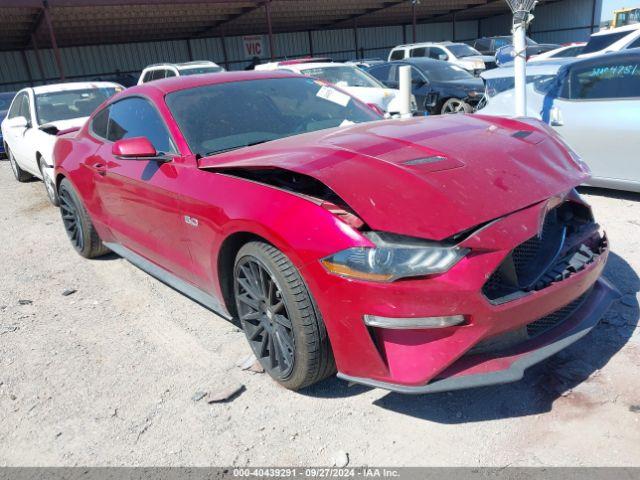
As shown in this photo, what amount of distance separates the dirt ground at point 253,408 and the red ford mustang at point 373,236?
0.98ft

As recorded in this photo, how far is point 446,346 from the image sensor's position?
215 centimetres

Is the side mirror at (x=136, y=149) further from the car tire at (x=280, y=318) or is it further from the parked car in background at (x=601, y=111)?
the parked car in background at (x=601, y=111)

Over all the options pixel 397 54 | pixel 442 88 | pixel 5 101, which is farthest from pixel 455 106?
pixel 5 101

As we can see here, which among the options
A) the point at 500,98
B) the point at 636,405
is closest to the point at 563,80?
the point at 500,98

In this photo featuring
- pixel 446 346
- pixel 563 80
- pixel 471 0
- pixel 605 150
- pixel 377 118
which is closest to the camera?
pixel 446 346

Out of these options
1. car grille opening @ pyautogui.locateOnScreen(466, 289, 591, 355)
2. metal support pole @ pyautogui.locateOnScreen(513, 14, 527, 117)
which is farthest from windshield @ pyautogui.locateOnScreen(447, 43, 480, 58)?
car grille opening @ pyautogui.locateOnScreen(466, 289, 591, 355)

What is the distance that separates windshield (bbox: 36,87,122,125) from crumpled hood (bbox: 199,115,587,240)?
568 centimetres

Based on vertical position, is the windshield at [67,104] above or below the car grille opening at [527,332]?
above

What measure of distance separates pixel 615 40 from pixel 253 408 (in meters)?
9.71

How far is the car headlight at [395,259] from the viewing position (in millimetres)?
2135

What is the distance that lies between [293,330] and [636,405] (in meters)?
1.61

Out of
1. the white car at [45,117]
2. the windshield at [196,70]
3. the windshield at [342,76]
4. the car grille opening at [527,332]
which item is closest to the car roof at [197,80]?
the car grille opening at [527,332]

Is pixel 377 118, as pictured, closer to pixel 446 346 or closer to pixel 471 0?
pixel 446 346

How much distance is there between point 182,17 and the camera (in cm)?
2267
